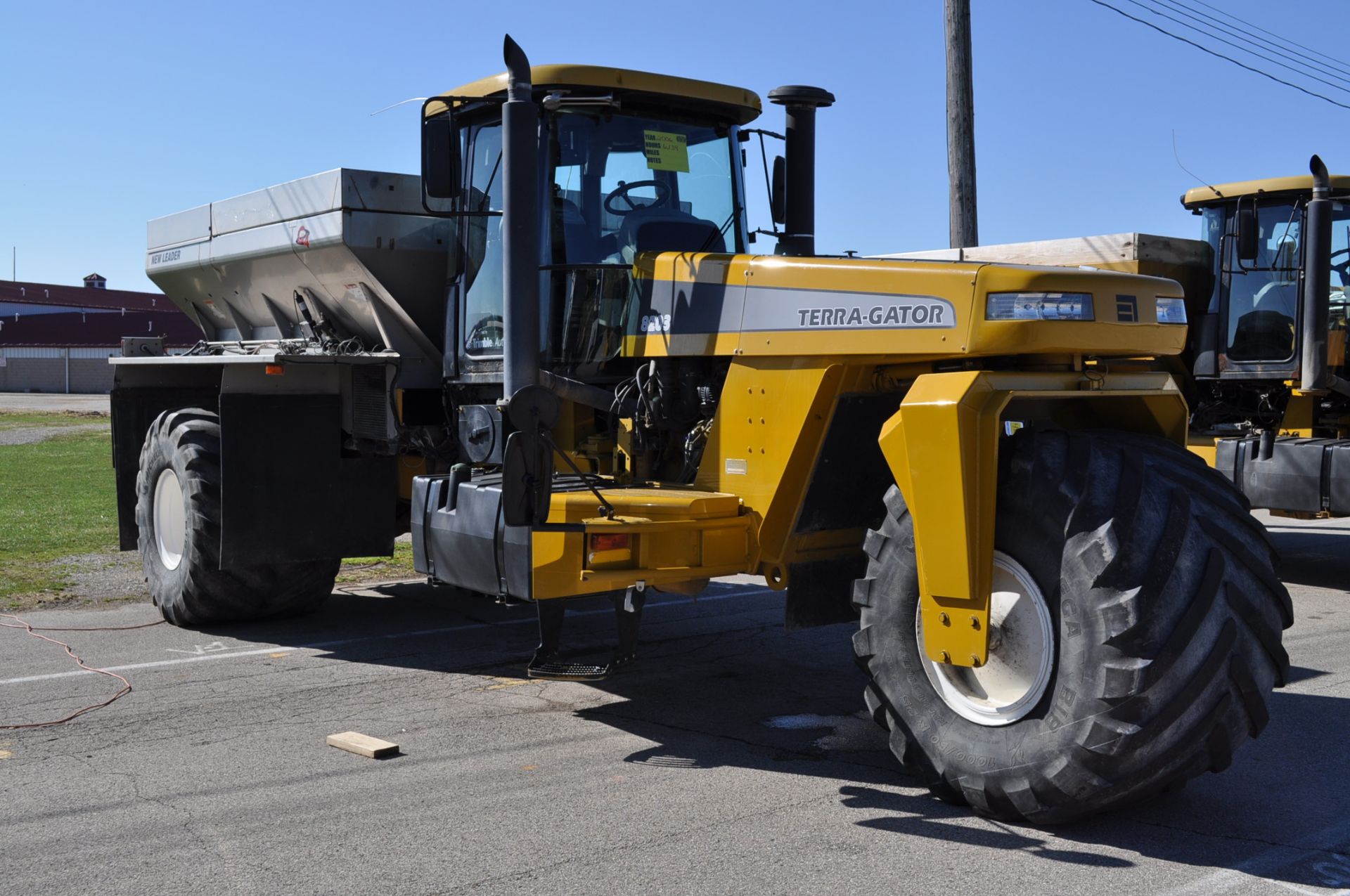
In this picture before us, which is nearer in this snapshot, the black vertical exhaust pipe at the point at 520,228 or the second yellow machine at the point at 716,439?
the second yellow machine at the point at 716,439

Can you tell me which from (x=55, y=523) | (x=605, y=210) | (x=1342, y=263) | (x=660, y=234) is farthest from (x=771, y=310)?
(x=55, y=523)

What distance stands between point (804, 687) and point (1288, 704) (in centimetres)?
236

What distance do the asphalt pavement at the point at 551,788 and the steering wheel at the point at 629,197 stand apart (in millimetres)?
2481

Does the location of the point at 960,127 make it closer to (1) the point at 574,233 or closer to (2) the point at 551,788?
(1) the point at 574,233

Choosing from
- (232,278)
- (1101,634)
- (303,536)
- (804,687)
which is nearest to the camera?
(1101,634)

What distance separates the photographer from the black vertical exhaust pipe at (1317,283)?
10273 millimetres

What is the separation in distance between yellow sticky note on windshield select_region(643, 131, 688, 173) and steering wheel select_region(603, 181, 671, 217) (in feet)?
0.32

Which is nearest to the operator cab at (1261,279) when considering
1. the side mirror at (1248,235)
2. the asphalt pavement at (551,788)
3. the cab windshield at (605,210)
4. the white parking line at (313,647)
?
the side mirror at (1248,235)

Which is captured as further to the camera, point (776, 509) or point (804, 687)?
point (804, 687)

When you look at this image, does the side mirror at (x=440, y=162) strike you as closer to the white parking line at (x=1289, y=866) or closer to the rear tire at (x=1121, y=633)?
the rear tire at (x=1121, y=633)

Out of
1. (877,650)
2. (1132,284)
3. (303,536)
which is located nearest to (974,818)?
(877,650)

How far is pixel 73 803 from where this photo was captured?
4973 mm

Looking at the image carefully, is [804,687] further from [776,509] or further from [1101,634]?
[1101,634]

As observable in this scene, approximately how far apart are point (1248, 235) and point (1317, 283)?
89 centimetres
